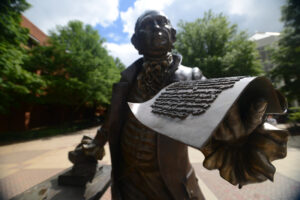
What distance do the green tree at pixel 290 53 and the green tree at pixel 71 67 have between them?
1327 centimetres

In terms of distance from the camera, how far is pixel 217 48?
14.8 metres

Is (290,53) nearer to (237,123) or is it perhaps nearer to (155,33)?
(155,33)

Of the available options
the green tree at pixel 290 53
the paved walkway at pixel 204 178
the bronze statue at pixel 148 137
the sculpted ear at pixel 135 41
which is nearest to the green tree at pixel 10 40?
the paved walkway at pixel 204 178

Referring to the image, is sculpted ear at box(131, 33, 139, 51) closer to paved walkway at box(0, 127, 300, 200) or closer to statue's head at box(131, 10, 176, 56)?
statue's head at box(131, 10, 176, 56)

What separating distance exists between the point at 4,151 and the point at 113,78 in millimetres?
9789

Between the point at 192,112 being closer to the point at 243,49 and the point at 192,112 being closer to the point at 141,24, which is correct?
the point at 141,24

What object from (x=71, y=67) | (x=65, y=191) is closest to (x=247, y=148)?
(x=65, y=191)

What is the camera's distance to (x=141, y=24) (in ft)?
5.25

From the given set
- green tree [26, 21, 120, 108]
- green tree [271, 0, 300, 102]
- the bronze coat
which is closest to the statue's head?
the bronze coat

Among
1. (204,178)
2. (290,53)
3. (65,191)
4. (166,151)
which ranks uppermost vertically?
(290,53)

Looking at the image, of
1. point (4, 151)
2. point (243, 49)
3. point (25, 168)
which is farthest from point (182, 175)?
point (243, 49)

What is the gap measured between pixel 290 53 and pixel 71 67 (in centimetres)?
1595

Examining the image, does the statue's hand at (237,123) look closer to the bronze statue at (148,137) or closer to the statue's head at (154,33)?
the bronze statue at (148,137)

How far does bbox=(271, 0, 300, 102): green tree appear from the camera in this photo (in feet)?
29.6
